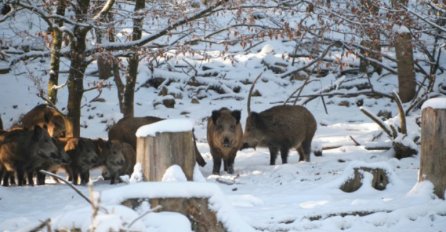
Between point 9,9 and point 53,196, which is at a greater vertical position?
point 9,9

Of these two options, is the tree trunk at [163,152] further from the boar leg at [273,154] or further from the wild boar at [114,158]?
the boar leg at [273,154]

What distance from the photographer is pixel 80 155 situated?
36.6 feet

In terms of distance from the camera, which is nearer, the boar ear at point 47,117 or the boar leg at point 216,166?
the boar leg at point 216,166

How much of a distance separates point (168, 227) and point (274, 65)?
15815 mm

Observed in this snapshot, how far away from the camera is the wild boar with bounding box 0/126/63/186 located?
34.9 feet

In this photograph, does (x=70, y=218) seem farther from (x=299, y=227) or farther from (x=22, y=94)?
(x=22, y=94)

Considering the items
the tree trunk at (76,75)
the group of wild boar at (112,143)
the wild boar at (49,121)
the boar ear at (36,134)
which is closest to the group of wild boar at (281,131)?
the group of wild boar at (112,143)

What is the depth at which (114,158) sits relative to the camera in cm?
1130

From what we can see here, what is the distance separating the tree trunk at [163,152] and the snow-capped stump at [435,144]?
282 centimetres

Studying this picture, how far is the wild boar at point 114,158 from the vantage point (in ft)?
37.0

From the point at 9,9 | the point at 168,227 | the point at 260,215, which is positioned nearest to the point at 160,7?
the point at 9,9

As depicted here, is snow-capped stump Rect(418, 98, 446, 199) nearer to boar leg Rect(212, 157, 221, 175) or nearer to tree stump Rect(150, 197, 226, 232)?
tree stump Rect(150, 197, 226, 232)

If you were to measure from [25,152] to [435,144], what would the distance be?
6173mm

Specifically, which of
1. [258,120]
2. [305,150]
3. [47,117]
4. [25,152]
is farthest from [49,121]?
[305,150]
